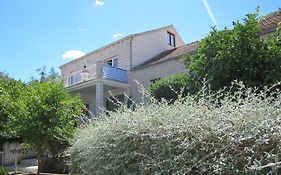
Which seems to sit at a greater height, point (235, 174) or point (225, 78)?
point (225, 78)

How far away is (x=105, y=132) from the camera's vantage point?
521 cm

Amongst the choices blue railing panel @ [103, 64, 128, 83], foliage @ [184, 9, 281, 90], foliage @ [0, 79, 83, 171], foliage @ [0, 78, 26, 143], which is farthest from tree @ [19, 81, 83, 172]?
blue railing panel @ [103, 64, 128, 83]

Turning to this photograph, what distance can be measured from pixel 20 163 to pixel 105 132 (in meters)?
15.5

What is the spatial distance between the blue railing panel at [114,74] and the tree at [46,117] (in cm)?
1136

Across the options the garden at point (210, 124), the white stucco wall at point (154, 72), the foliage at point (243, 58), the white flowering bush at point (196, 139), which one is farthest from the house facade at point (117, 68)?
the white flowering bush at point (196, 139)

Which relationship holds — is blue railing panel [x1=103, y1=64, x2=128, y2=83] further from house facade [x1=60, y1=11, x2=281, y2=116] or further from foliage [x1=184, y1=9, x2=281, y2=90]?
foliage [x1=184, y1=9, x2=281, y2=90]

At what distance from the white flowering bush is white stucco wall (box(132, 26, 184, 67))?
18250mm

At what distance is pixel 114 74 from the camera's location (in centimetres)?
2236

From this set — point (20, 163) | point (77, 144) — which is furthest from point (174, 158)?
point (20, 163)

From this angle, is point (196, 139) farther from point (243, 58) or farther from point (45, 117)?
point (45, 117)

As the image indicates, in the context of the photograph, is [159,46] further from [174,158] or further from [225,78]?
[174,158]

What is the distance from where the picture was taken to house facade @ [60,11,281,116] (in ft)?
69.3

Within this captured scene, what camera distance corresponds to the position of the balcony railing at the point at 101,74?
21.2m

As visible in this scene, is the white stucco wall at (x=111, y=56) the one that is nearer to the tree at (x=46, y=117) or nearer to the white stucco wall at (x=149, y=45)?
the white stucco wall at (x=149, y=45)
